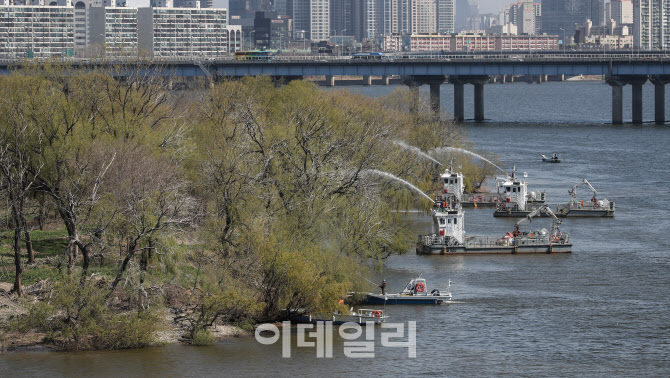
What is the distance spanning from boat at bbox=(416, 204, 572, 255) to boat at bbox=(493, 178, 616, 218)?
54.7ft

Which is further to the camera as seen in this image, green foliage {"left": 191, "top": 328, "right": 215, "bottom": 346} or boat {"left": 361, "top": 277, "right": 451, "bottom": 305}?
boat {"left": 361, "top": 277, "right": 451, "bottom": 305}

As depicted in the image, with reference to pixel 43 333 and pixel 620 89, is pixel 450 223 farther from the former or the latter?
pixel 620 89

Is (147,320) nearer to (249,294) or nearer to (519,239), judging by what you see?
(249,294)

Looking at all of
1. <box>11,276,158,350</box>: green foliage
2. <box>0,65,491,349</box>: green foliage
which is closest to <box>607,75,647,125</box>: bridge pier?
<box>0,65,491,349</box>: green foliage

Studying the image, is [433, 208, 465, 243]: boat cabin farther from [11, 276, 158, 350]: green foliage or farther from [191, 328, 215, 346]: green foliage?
[11, 276, 158, 350]: green foliage

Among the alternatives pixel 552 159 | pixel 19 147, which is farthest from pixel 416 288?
pixel 552 159

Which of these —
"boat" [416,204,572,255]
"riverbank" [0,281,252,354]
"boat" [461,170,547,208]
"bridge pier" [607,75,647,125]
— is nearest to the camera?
"riverbank" [0,281,252,354]

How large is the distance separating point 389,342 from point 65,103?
28.2 m

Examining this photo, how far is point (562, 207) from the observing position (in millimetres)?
98250

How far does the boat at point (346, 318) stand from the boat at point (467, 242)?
2064 cm

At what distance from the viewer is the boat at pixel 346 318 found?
56.2 meters

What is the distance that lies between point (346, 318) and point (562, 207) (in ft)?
149

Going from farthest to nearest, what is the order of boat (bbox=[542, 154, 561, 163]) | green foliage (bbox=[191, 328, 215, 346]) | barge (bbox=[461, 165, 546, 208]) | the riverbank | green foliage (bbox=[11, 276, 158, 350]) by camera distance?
boat (bbox=[542, 154, 561, 163]) → barge (bbox=[461, 165, 546, 208]) → green foliage (bbox=[191, 328, 215, 346]) → the riverbank → green foliage (bbox=[11, 276, 158, 350])

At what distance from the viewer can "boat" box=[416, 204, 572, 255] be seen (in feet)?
255
